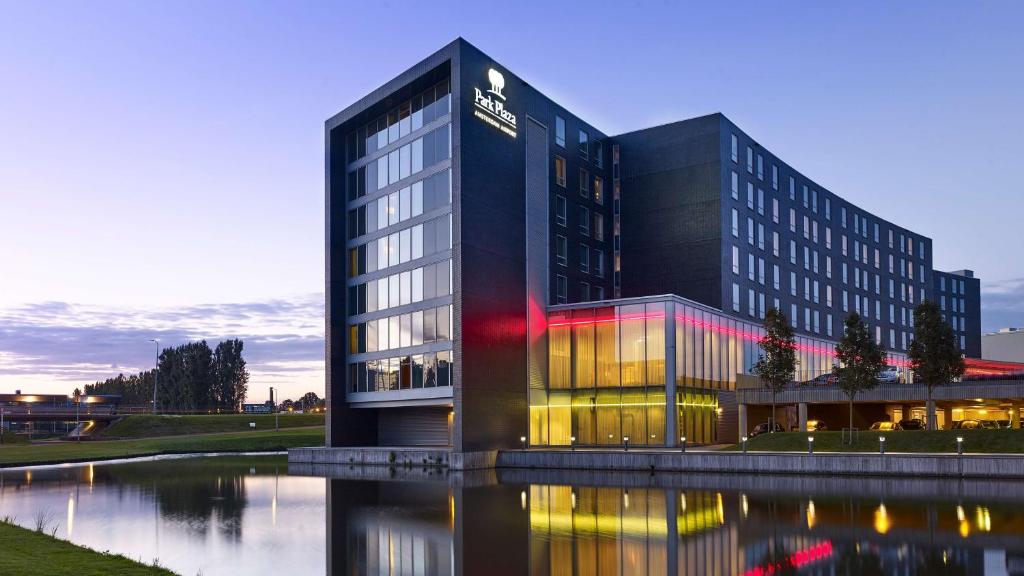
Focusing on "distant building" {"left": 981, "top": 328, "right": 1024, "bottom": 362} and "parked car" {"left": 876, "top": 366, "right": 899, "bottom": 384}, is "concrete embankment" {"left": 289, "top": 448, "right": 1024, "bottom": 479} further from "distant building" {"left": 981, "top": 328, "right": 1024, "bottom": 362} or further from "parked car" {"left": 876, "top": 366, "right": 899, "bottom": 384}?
"distant building" {"left": 981, "top": 328, "right": 1024, "bottom": 362}

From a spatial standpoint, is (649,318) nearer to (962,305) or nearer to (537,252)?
(537,252)

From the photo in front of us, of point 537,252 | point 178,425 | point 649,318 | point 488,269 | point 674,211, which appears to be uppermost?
point 674,211

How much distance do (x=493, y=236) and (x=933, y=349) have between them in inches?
1067

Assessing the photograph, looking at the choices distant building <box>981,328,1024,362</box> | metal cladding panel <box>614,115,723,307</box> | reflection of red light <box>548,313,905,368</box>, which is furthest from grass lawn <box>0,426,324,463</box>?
distant building <box>981,328,1024,362</box>

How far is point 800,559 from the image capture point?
18812 millimetres

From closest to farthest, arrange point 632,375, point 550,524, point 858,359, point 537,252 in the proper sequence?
1. point 550,524
2. point 858,359
3. point 632,375
4. point 537,252

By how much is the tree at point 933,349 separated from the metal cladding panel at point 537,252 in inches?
932

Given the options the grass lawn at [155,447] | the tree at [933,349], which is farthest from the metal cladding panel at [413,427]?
the tree at [933,349]

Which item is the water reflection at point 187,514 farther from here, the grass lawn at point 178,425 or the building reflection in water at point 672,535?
the grass lawn at point 178,425

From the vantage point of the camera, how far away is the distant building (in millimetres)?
136875

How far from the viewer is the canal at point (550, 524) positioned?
18875 millimetres

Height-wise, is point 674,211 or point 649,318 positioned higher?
point 674,211

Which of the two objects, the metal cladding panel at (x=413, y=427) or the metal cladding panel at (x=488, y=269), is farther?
the metal cladding panel at (x=413, y=427)

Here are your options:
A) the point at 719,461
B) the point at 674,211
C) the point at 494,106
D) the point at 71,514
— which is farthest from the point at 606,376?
the point at 71,514
